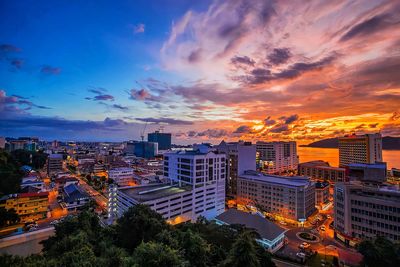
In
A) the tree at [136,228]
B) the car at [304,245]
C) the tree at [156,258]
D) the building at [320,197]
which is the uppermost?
the tree at [156,258]

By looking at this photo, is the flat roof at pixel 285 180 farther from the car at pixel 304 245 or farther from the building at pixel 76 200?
the building at pixel 76 200

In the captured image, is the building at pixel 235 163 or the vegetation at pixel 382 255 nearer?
the vegetation at pixel 382 255

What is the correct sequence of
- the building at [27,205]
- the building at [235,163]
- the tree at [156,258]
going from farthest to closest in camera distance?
the building at [235,163] < the building at [27,205] < the tree at [156,258]

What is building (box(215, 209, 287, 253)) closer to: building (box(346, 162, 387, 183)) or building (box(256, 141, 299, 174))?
building (box(346, 162, 387, 183))

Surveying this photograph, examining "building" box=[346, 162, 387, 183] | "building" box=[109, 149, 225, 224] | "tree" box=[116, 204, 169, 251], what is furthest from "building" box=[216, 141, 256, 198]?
"tree" box=[116, 204, 169, 251]

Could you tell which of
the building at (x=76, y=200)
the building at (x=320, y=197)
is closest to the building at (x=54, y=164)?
the building at (x=76, y=200)

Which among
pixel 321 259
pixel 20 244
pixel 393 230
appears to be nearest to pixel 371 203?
pixel 393 230
